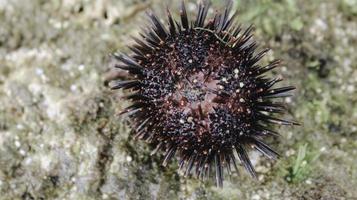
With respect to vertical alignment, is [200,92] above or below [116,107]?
above

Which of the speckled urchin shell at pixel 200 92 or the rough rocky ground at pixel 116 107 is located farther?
the rough rocky ground at pixel 116 107

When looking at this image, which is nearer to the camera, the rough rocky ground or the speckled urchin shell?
the speckled urchin shell

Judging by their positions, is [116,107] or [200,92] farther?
[116,107]

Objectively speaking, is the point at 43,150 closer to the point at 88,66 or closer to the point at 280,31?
the point at 88,66
